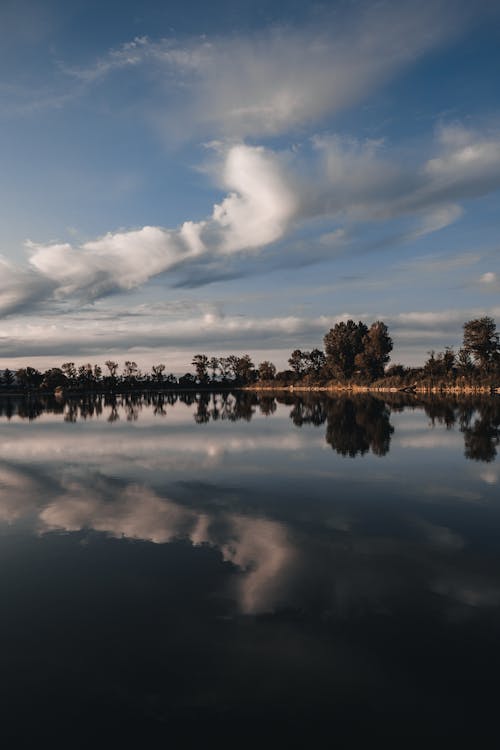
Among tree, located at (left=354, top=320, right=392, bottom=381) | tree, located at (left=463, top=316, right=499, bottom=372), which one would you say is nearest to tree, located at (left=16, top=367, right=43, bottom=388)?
tree, located at (left=354, top=320, right=392, bottom=381)

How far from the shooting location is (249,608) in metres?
8.23

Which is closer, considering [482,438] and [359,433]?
[482,438]

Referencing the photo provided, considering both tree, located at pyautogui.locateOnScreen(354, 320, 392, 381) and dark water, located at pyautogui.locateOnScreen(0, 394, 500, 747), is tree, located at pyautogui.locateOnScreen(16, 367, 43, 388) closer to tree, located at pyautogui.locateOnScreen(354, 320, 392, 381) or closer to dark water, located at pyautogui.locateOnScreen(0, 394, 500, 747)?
tree, located at pyautogui.locateOnScreen(354, 320, 392, 381)

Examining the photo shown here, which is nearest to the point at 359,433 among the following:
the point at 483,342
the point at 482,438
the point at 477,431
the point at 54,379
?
the point at 482,438

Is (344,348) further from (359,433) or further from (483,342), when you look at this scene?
(359,433)

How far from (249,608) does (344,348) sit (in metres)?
134

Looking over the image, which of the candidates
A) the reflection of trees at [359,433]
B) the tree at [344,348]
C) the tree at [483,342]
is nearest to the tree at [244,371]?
the tree at [344,348]

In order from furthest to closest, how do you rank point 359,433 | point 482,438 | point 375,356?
point 375,356 → point 359,433 → point 482,438

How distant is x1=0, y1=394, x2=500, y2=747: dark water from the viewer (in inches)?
223

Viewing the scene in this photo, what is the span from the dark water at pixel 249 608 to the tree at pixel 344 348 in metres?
121

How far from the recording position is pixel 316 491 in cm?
1681

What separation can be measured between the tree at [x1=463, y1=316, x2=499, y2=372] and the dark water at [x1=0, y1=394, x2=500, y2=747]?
317 feet

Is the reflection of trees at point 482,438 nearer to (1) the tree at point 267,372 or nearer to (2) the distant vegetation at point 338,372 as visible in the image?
(2) the distant vegetation at point 338,372

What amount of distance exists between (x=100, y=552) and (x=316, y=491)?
8374 mm
